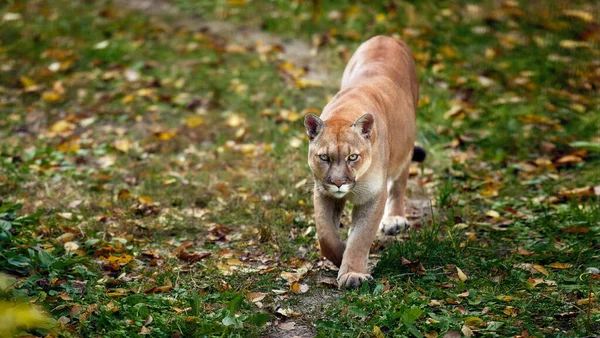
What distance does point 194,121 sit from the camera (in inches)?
318

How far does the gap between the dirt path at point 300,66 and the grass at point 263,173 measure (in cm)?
4

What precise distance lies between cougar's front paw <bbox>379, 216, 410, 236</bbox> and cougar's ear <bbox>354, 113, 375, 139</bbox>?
3.76ft

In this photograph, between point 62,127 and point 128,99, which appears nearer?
point 62,127

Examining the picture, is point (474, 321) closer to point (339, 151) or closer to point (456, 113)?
point (339, 151)

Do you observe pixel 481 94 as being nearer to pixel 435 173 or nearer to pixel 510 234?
pixel 435 173

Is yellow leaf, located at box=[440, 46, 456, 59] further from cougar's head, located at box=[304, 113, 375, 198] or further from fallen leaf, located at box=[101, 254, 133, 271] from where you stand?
fallen leaf, located at box=[101, 254, 133, 271]

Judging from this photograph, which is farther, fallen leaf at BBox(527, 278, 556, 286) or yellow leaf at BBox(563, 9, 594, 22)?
yellow leaf at BBox(563, 9, 594, 22)

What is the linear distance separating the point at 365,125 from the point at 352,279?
3.25 ft

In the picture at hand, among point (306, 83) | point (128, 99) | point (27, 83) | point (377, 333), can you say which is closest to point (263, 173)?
point (306, 83)

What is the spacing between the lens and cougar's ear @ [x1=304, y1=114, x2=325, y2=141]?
474 cm

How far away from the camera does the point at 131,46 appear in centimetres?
982

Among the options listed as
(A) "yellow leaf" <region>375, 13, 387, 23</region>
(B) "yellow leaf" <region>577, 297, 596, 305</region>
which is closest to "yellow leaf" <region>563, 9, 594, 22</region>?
(A) "yellow leaf" <region>375, 13, 387, 23</region>

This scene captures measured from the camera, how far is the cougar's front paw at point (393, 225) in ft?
18.7

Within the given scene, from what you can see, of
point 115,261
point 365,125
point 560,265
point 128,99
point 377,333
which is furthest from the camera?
point 128,99
